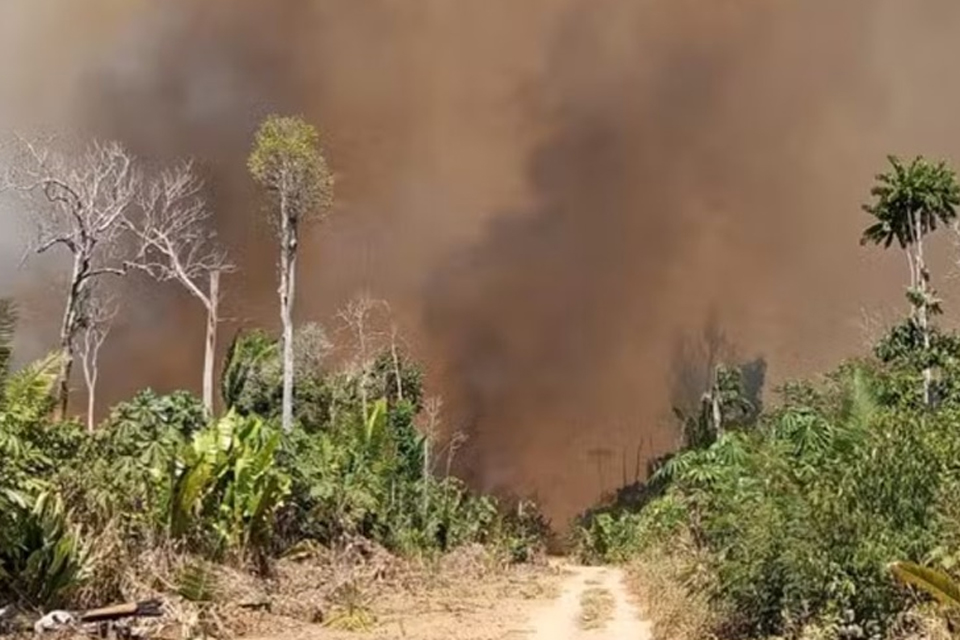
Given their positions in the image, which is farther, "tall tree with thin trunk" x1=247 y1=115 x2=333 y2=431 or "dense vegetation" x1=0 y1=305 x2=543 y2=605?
"tall tree with thin trunk" x1=247 y1=115 x2=333 y2=431

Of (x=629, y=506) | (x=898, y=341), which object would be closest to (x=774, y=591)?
(x=898, y=341)

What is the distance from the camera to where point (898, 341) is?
2931cm

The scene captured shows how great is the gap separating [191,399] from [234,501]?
3479mm

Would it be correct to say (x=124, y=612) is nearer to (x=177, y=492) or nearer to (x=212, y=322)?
(x=177, y=492)

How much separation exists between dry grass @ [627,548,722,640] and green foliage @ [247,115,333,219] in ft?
39.2

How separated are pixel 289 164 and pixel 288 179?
360 mm

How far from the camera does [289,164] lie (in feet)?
82.1

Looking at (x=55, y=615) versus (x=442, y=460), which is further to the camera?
(x=442, y=460)

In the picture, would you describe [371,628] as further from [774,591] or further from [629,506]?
[629,506]

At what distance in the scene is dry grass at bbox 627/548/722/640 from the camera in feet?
37.8

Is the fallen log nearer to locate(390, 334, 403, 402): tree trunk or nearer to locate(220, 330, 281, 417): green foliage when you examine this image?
locate(220, 330, 281, 417): green foliage

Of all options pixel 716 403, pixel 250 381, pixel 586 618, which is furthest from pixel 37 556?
pixel 716 403

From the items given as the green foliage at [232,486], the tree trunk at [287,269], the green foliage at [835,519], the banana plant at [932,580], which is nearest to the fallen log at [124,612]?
the green foliage at [232,486]

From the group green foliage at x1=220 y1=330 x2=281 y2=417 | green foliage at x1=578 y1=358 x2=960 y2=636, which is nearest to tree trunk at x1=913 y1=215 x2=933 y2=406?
green foliage at x1=578 y1=358 x2=960 y2=636
